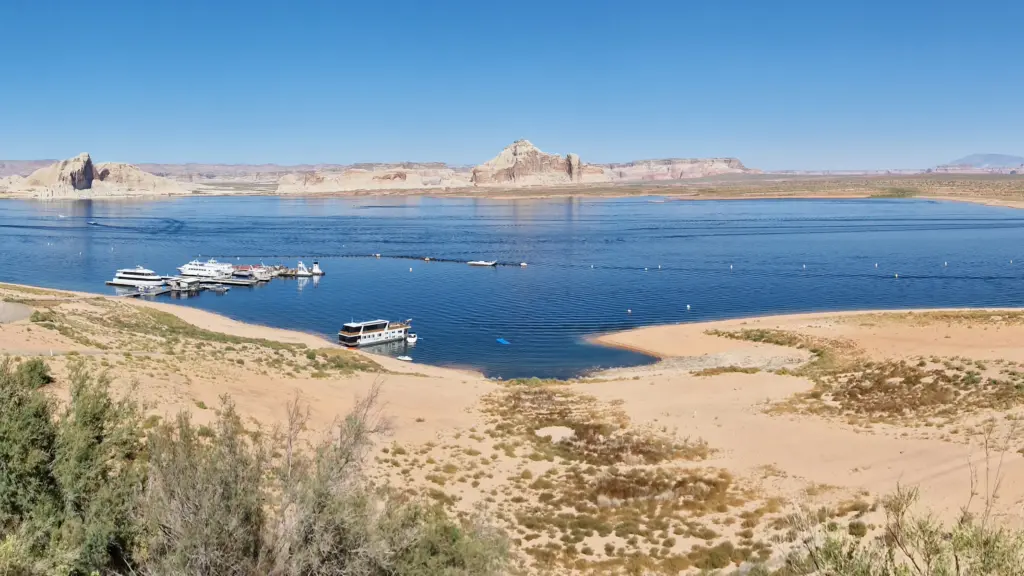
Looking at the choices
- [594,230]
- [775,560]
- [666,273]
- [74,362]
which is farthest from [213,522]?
[594,230]

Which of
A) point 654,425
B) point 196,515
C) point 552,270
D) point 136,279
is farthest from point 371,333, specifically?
point 552,270

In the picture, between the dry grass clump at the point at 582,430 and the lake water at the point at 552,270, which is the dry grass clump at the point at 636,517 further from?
the lake water at the point at 552,270

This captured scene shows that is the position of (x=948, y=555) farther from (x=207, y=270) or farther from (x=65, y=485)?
(x=207, y=270)

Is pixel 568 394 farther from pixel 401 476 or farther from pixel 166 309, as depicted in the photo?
pixel 166 309

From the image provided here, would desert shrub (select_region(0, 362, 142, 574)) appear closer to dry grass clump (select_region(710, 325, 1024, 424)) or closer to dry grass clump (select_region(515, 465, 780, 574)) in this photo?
dry grass clump (select_region(515, 465, 780, 574))

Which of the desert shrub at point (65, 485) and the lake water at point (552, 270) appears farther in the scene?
the lake water at point (552, 270)

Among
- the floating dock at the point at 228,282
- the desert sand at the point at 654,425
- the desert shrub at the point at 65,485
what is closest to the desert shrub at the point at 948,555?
the desert sand at the point at 654,425
